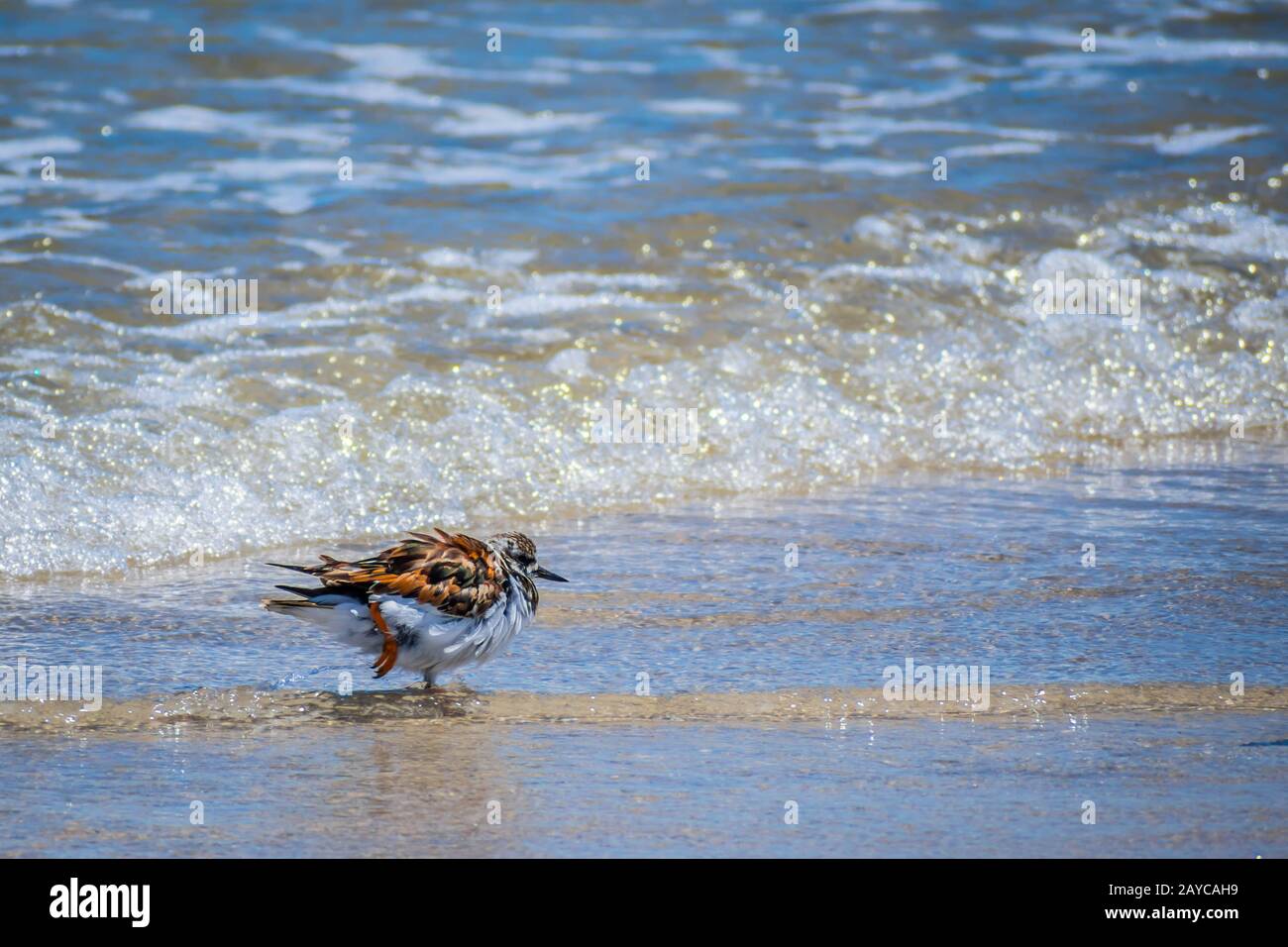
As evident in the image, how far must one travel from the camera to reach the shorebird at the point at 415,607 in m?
4.93

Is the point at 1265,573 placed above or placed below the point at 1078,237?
below

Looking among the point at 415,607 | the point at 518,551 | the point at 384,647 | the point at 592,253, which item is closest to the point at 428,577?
the point at 415,607

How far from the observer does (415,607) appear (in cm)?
495

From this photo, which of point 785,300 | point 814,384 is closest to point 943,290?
point 785,300

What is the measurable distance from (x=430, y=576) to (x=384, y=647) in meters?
0.27

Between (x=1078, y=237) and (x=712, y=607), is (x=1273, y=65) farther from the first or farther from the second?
(x=712, y=607)

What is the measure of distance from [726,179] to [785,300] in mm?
2330

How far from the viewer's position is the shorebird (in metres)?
4.93

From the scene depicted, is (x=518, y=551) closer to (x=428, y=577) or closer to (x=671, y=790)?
(x=428, y=577)

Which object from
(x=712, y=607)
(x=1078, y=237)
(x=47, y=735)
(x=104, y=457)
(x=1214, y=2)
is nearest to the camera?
(x=47, y=735)

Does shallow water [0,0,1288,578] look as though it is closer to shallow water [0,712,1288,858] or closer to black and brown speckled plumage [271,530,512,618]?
black and brown speckled plumage [271,530,512,618]

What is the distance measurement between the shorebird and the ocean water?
0.18 metres

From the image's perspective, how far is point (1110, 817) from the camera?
392 cm
